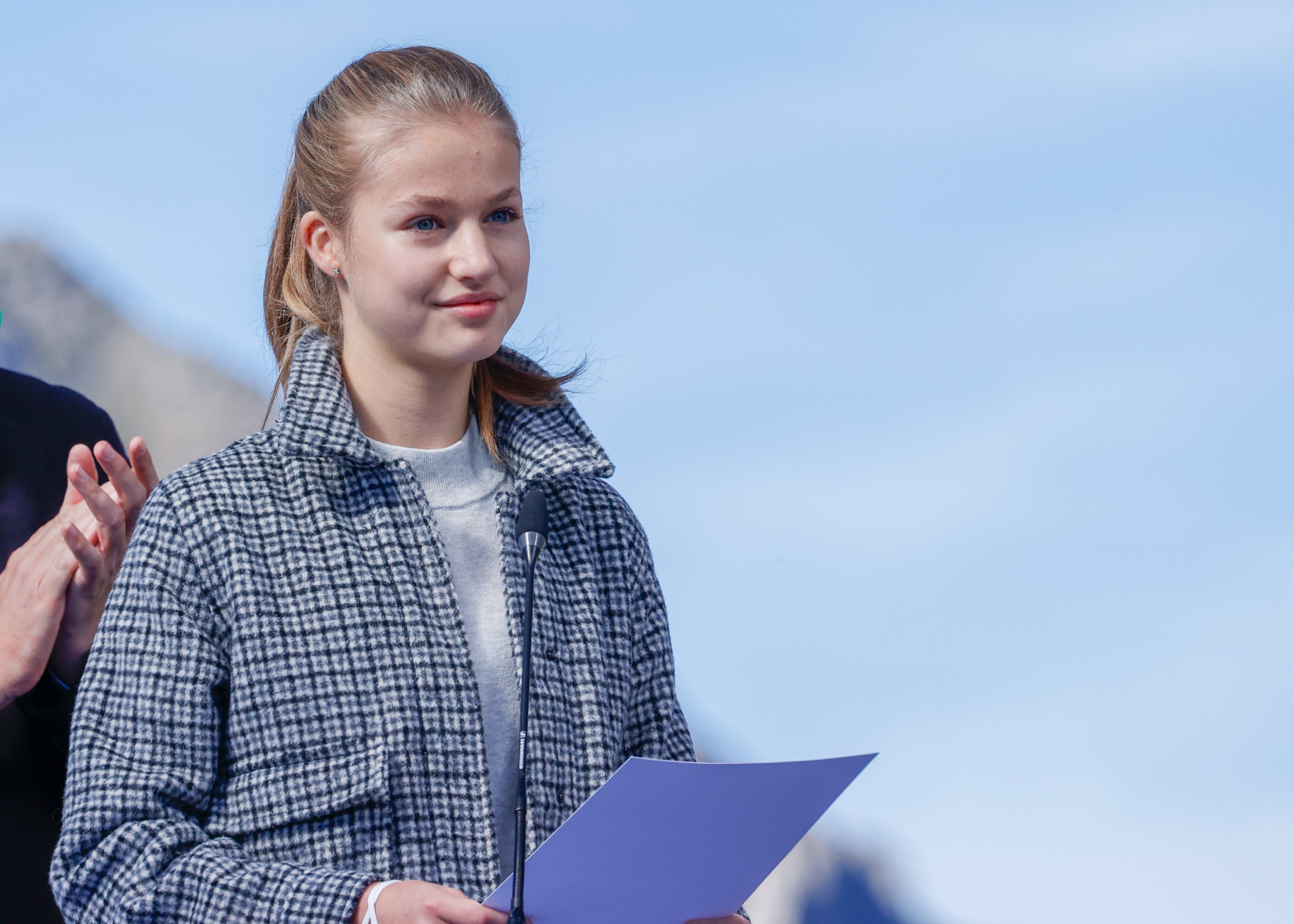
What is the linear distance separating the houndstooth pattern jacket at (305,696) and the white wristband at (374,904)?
0.05ft

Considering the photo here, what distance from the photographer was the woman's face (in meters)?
1.24

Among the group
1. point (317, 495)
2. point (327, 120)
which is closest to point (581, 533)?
point (317, 495)

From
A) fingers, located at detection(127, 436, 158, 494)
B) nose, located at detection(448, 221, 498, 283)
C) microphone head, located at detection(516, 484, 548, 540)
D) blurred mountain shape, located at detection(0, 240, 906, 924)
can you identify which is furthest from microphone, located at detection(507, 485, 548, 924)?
blurred mountain shape, located at detection(0, 240, 906, 924)

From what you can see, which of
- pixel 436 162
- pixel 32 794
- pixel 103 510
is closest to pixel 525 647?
pixel 436 162

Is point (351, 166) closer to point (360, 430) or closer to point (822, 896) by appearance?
point (360, 430)

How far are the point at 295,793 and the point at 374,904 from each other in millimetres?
139

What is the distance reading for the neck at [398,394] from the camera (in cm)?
132

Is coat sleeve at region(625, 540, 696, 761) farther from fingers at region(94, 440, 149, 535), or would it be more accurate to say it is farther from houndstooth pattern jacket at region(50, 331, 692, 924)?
fingers at region(94, 440, 149, 535)

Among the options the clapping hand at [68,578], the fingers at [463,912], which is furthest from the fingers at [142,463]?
the fingers at [463,912]

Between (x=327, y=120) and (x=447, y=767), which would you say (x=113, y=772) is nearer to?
(x=447, y=767)

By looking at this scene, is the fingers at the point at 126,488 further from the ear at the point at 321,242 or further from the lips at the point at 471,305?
the lips at the point at 471,305

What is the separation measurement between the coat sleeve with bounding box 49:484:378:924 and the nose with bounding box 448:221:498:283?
1.17 ft

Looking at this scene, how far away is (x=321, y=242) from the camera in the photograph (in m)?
1.34

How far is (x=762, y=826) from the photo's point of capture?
1.09 metres
